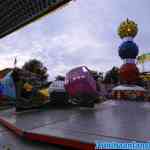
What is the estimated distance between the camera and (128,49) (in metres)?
14.7

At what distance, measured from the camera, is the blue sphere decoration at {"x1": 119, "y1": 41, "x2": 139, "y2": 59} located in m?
14.7

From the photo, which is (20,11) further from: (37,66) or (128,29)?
(37,66)

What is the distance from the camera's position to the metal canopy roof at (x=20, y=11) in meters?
7.87

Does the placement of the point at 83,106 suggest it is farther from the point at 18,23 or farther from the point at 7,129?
the point at 18,23

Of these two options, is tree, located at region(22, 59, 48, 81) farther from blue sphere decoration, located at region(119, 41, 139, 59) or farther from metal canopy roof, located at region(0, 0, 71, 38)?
metal canopy roof, located at region(0, 0, 71, 38)

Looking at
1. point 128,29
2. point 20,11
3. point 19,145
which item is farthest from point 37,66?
point 19,145

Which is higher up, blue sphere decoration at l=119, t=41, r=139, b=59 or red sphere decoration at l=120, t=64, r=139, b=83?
blue sphere decoration at l=119, t=41, r=139, b=59

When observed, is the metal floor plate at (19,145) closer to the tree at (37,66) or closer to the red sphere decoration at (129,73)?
the red sphere decoration at (129,73)

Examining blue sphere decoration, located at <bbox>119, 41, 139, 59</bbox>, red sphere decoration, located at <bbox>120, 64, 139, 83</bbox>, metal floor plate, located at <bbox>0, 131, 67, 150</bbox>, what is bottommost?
metal floor plate, located at <bbox>0, 131, 67, 150</bbox>

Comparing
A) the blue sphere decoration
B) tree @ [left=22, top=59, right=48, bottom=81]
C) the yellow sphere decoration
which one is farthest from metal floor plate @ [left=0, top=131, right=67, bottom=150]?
tree @ [left=22, top=59, right=48, bottom=81]

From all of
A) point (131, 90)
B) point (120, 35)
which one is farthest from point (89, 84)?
point (120, 35)

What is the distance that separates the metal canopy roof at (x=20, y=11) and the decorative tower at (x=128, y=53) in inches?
274

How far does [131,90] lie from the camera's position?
14.5m

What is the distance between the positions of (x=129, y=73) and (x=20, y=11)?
25.5 feet
